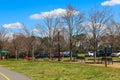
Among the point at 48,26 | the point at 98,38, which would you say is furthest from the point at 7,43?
the point at 98,38

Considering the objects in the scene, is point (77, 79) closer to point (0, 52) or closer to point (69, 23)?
point (69, 23)

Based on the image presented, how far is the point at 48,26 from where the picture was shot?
66.2 m

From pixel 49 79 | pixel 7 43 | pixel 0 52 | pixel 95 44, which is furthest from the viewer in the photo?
pixel 7 43

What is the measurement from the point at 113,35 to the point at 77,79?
4754 centimetres

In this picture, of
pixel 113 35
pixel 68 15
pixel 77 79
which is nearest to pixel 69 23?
pixel 68 15

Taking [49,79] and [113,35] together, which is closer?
[49,79]

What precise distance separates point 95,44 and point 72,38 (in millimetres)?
9915

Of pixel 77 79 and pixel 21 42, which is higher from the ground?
pixel 21 42

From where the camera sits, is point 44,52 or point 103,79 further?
point 44,52

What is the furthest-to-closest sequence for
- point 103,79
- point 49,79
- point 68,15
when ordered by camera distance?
point 68,15, point 49,79, point 103,79

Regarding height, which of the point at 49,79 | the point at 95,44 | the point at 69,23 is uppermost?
the point at 69,23

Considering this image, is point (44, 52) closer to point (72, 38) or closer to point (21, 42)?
point (21, 42)

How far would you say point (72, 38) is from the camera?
59.4 metres

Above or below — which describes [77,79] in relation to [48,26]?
below
